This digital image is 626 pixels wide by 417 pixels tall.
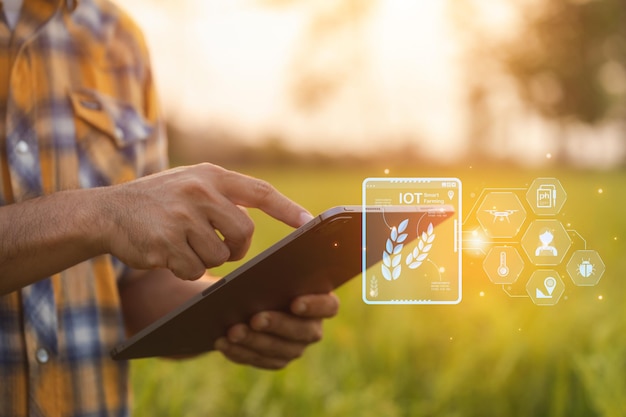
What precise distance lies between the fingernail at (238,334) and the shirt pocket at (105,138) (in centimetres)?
30

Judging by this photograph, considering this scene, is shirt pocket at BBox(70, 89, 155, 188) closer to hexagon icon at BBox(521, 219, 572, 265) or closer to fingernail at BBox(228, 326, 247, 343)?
fingernail at BBox(228, 326, 247, 343)

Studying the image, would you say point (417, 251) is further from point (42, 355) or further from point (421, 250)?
point (42, 355)

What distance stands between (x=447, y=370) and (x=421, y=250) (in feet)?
2.59

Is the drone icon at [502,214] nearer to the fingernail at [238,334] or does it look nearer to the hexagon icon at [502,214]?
A: the hexagon icon at [502,214]

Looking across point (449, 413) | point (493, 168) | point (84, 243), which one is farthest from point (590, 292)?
point (84, 243)

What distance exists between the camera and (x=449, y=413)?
169 cm

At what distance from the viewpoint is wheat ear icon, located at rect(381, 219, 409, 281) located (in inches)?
38.0

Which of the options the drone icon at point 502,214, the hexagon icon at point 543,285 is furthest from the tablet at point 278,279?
the hexagon icon at point 543,285

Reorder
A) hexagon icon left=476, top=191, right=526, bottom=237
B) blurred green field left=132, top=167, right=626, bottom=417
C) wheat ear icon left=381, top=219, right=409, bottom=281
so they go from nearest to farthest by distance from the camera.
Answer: wheat ear icon left=381, top=219, right=409, bottom=281 → hexagon icon left=476, top=191, right=526, bottom=237 → blurred green field left=132, top=167, right=626, bottom=417

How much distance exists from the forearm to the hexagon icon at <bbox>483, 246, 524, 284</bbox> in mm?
560

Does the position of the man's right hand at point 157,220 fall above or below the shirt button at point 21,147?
below

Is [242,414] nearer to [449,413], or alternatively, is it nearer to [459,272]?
[449,413]

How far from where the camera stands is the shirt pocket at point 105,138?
3.67 ft

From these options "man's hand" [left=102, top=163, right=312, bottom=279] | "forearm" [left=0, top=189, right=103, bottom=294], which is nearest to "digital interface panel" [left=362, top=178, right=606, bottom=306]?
"man's hand" [left=102, top=163, right=312, bottom=279]
